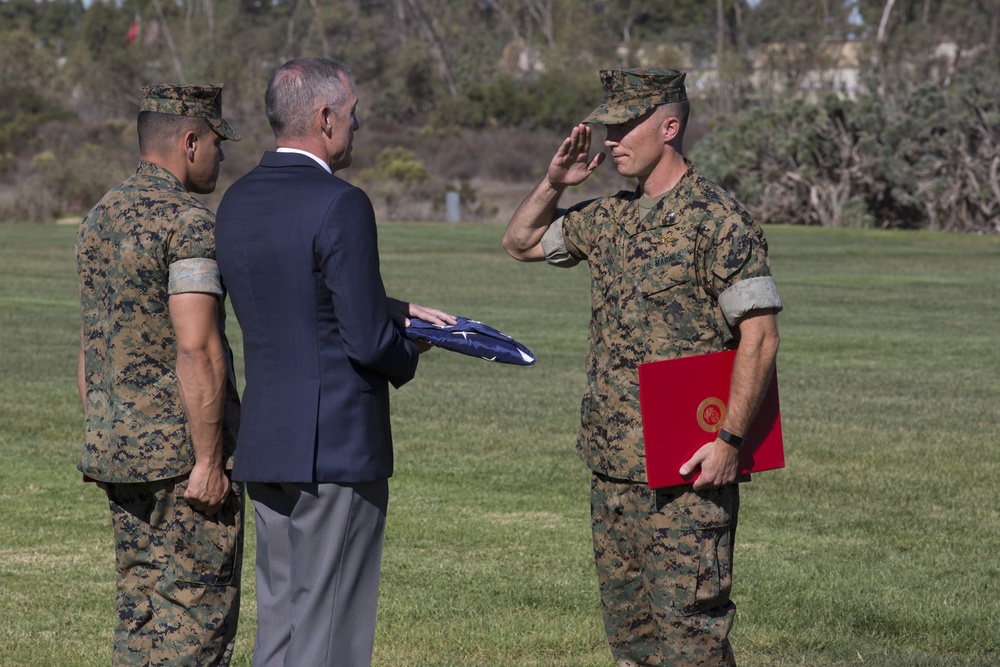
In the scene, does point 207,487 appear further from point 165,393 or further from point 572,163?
point 572,163

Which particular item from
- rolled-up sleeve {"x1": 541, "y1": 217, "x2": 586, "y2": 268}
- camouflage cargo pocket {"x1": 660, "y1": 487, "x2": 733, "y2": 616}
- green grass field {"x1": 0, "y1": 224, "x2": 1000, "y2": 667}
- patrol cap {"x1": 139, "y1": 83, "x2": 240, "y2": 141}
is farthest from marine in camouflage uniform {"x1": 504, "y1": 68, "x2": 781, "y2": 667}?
green grass field {"x1": 0, "y1": 224, "x2": 1000, "y2": 667}

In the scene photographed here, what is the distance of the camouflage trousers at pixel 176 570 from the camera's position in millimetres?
4445

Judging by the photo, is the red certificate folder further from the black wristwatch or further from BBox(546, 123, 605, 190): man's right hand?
BBox(546, 123, 605, 190): man's right hand

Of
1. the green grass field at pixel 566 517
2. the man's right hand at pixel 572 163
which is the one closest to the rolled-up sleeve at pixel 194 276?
the man's right hand at pixel 572 163

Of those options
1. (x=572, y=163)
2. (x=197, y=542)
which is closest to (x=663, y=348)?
(x=572, y=163)

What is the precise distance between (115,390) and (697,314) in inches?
71.4

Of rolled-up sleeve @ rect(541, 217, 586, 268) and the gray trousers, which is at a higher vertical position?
rolled-up sleeve @ rect(541, 217, 586, 268)

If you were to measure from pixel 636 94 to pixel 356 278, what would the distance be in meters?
1.11

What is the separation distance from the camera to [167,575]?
4453 millimetres

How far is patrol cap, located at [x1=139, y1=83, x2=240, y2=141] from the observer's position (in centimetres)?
440

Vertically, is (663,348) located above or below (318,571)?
above

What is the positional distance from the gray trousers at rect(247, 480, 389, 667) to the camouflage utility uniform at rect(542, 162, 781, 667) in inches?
29.7

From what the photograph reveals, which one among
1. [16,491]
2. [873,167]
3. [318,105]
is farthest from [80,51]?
[318,105]

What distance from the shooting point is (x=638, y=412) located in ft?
14.5
